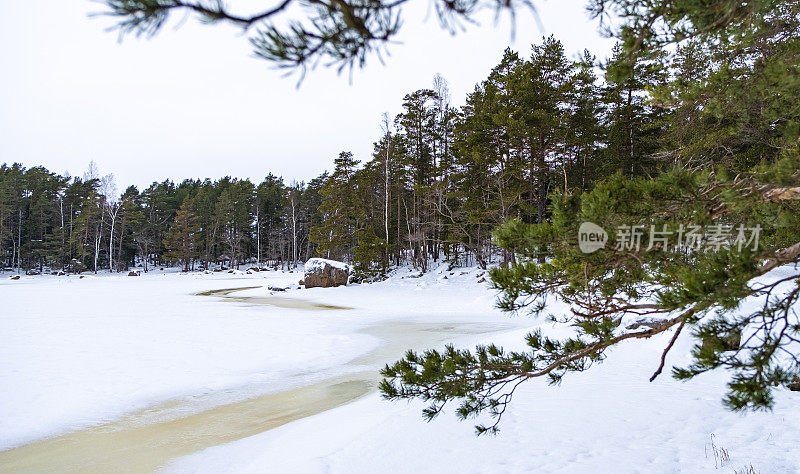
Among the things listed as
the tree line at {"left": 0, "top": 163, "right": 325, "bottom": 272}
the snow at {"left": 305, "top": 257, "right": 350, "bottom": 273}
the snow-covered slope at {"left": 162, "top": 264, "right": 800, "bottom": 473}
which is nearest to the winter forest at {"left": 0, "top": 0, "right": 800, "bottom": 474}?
the snow-covered slope at {"left": 162, "top": 264, "right": 800, "bottom": 473}

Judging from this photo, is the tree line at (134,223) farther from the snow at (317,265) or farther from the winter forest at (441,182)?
the snow at (317,265)

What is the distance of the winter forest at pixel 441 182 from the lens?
1173 centimetres

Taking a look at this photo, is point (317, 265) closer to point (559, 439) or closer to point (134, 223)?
point (559, 439)

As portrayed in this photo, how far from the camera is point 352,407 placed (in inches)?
201

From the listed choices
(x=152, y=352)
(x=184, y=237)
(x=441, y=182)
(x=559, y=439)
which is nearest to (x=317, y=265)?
(x=441, y=182)

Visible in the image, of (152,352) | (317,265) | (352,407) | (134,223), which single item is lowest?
(352,407)

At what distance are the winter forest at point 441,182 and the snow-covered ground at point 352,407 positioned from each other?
7.44 ft

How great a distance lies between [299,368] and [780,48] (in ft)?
24.1

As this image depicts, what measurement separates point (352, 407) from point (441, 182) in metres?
17.2

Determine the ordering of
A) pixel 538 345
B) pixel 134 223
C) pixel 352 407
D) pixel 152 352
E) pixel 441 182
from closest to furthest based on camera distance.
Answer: pixel 538 345
pixel 352 407
pixel 152 352
pixel 441 182
pixel 134 223

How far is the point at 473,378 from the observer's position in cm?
240

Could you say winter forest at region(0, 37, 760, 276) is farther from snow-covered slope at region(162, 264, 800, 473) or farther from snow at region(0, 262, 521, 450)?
snow at region(0, 262, 521, 450)

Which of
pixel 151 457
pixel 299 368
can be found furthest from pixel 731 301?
pixel 299 368

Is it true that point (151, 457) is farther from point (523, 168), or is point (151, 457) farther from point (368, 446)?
point (523, 168)
